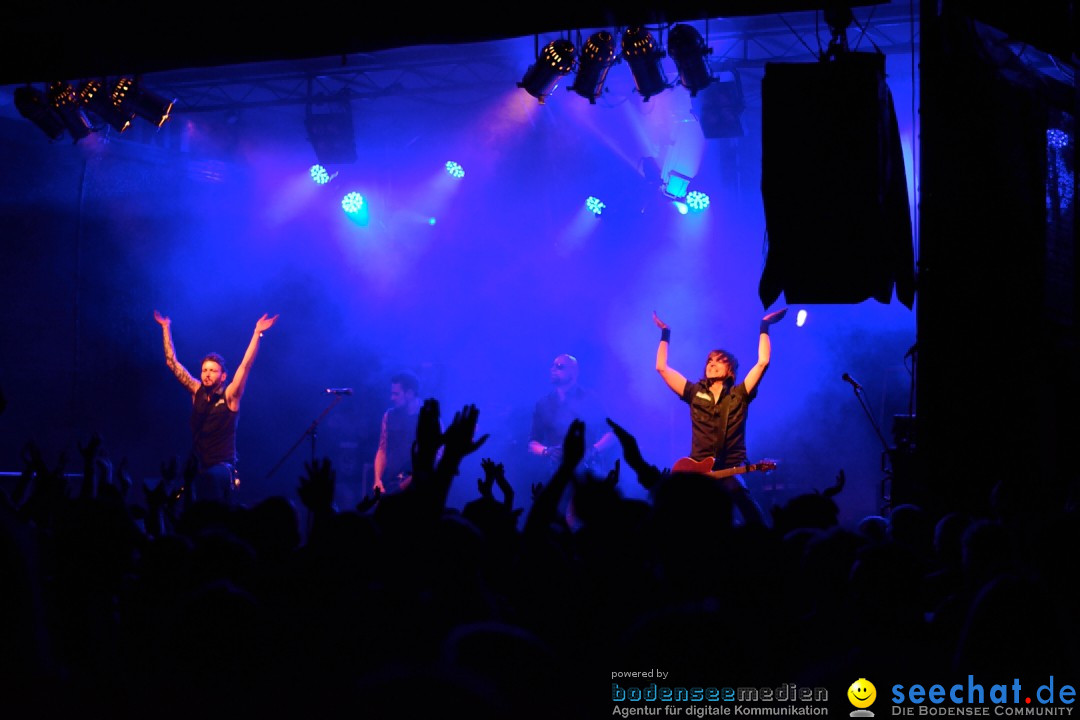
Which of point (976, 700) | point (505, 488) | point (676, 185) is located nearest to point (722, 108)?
point (676, 185)

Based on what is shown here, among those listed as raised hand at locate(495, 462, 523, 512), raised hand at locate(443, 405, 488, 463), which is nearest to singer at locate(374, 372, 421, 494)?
raised hand at locate(495, 462, 523, 512)

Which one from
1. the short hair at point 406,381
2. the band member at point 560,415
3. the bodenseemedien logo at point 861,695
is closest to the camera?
the bodenseemedien logo at point 861,695

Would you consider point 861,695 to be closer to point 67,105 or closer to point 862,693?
point 862,693

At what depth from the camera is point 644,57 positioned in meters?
8.84

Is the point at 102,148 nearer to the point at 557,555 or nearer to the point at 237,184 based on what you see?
the point at 237,184

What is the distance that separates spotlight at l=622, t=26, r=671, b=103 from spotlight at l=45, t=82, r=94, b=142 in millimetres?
6040

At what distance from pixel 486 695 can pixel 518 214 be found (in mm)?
15154

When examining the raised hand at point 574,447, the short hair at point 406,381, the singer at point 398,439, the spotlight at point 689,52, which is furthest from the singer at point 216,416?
the raised hand at point 574,447

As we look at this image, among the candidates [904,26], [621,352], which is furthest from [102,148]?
[904,26]

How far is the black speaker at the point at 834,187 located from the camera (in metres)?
6.82

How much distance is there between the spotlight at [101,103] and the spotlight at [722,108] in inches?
298

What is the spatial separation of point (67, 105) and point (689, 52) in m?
6.76

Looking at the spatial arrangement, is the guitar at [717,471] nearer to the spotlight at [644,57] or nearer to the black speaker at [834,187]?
the black speaker at [834,187]

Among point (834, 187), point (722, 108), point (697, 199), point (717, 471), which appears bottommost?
point (717, 471)
